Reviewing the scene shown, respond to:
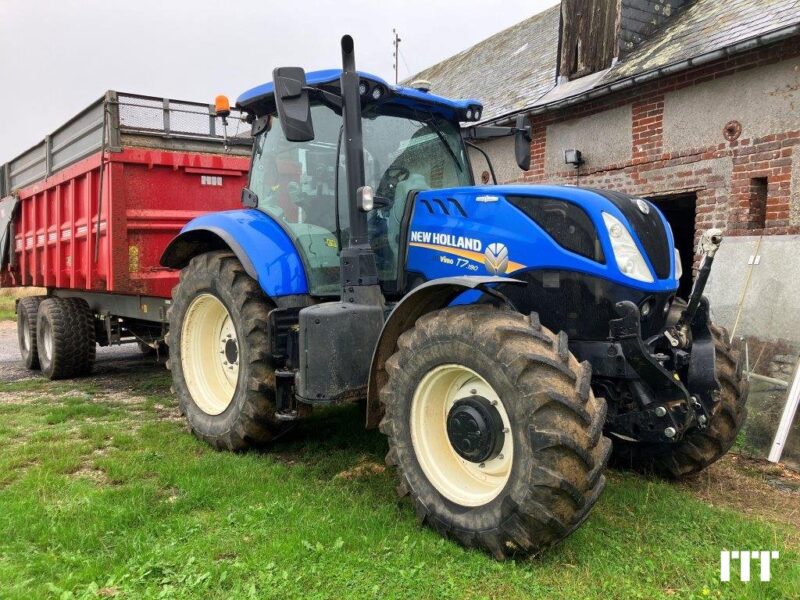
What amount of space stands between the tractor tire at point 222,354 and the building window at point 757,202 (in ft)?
16.2

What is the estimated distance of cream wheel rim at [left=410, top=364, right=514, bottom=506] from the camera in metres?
3.14

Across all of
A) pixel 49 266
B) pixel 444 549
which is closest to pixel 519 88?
pixel 49 266

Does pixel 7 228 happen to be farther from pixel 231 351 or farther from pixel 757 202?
pixel 757 202

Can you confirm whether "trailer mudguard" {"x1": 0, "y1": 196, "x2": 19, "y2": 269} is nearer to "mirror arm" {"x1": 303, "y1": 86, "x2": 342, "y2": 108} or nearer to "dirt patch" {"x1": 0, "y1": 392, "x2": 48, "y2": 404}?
"dirt patch" {"x1": 0, "y1": 392, "x2": 48, "y2": 404}

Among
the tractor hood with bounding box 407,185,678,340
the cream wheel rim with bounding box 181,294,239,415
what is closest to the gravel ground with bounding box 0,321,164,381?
the cream wheel rim with bounding box 181,294,239,415

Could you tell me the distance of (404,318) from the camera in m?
3.50

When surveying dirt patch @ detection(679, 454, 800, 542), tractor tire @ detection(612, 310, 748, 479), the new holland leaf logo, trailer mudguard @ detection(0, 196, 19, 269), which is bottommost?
dirt patch @ detection(679, 454, 800, 542)

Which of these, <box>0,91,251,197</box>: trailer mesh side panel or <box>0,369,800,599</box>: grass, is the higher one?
<box>0,91,251,197</box>: trailer mesh side panel

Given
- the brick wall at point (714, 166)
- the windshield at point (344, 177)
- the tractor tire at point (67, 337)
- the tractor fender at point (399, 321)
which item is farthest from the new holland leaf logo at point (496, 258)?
the tractor tire at point (67, 337)

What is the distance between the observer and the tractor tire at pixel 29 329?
26.5 feet

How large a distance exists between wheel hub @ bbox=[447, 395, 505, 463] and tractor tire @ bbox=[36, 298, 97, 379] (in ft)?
18.7

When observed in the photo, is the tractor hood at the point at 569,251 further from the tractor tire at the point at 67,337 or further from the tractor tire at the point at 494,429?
the tractor tire at the point at 67,337

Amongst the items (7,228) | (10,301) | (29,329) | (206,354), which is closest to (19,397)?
(29,329)

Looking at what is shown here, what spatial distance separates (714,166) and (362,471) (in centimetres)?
506
